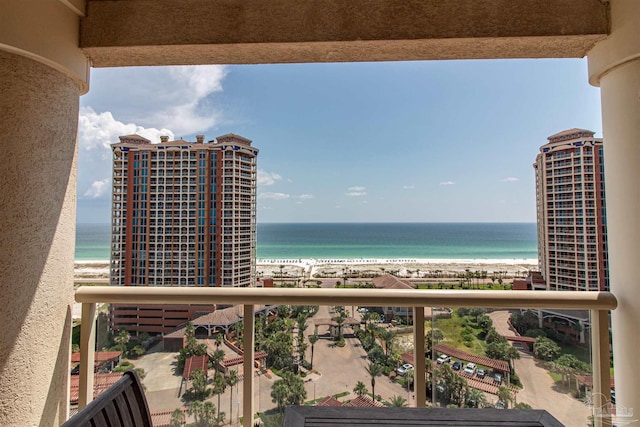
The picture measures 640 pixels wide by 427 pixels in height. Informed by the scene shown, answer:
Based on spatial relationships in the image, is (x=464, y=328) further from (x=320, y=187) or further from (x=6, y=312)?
(x=320, y=187)

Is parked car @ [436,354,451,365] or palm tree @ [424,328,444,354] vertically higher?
palm tree @ [424,328,444,354]

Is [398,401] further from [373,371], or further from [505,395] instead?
[505,395]

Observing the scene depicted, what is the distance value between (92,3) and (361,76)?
2.56 m

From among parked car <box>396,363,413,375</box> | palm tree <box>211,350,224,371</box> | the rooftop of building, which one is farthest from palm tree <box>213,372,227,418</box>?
the rooftop of building

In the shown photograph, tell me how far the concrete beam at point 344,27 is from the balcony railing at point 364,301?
4.46 ft

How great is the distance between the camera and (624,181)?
1.48 meters

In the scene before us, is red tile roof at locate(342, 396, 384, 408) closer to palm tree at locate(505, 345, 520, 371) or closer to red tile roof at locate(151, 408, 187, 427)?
palm tree at locate(505, 345, 520, 371)

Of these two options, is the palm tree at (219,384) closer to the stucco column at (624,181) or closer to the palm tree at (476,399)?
the palm tree at (476,399)

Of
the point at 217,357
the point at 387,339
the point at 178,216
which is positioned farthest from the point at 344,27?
the point at 217,357

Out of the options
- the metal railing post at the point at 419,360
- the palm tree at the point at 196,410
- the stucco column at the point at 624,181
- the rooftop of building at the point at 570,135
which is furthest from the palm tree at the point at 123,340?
the rooftop of building at the point at 570,135

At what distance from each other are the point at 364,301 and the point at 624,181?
1.45 m

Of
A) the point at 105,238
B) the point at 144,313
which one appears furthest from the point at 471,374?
the point at 105,238

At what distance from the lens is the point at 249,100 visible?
3.31 m

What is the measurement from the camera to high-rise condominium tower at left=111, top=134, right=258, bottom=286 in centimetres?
194
